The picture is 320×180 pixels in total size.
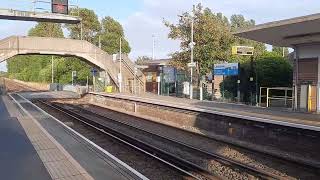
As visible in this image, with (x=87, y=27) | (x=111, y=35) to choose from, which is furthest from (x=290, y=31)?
(x=111, y=35)

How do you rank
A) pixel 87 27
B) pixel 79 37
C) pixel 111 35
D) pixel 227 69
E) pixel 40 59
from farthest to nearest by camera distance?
pixel 40 59, pixel 111 35, pixel 87 27, pixel 79 37, pixel 227 69

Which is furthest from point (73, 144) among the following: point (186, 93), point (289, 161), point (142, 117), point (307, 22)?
point (186, 93)

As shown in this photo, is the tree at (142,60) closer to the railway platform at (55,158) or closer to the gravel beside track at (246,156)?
the gravel beside track at (246,156)

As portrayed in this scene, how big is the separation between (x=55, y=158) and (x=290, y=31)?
16453 mm

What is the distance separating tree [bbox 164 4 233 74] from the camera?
46.5 meters

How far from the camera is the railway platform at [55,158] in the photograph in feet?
34.4

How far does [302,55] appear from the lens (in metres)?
26.4

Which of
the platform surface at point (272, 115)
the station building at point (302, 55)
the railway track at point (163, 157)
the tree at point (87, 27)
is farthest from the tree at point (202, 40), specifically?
the tree at point (87, 27)

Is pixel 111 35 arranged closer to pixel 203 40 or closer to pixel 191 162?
pixel 203 40

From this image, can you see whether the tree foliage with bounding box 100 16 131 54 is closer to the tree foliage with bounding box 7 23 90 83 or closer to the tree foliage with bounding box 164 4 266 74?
the tree foliage with bounding box 7 23 90 83

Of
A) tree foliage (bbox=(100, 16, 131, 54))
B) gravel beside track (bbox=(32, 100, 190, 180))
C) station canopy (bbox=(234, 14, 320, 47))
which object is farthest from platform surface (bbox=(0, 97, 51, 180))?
tree foliage (bbox=(100, 16, 131, 54))

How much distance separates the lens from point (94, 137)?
2022 centimetres

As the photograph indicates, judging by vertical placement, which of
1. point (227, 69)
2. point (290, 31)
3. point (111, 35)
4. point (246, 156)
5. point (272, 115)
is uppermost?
point (111, 35)

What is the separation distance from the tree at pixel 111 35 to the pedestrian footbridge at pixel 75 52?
34.2 meters
